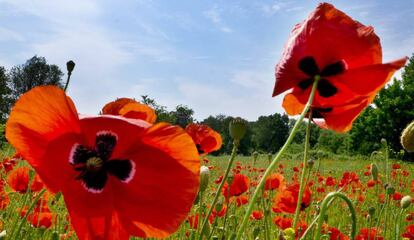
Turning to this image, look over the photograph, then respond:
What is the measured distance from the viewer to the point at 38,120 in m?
0.66

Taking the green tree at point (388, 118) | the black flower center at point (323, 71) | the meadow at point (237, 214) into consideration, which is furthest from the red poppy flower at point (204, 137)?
the green tree at point (388, 118)

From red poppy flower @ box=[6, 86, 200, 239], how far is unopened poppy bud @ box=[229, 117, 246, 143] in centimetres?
33

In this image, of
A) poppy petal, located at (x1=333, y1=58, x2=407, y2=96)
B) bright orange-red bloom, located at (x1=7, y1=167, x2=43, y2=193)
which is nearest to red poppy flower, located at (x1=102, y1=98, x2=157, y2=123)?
poppy petal, located at (x1=333, y1=58, x2=407, y2=96)

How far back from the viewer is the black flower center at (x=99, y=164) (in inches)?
28.1

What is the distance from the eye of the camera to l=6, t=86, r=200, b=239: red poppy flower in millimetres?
638

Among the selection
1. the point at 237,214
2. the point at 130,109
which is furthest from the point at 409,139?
the point at 237,214

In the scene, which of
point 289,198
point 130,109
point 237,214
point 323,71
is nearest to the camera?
point 130,109

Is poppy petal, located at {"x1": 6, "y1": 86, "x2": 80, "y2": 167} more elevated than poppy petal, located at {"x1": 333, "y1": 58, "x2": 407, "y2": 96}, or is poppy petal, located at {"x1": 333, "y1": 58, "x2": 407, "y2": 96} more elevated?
poppy petal, located at {"x1": 333, "y1": 58, "x2": 407, "y2": 96}

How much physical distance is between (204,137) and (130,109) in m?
0.98

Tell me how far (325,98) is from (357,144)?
37013mm

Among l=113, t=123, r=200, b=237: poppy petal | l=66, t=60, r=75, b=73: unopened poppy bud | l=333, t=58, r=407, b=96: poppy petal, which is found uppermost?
l=66, t=60, r=75, b=73: unopened poppy bud

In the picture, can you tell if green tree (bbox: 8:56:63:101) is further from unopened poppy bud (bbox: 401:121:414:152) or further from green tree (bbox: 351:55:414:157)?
unopened poppy bud (bbox: 401:121:414:152)

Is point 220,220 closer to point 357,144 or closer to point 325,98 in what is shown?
point 325,98

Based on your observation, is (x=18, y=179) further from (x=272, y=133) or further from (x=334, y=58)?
(x=272, y=133)
